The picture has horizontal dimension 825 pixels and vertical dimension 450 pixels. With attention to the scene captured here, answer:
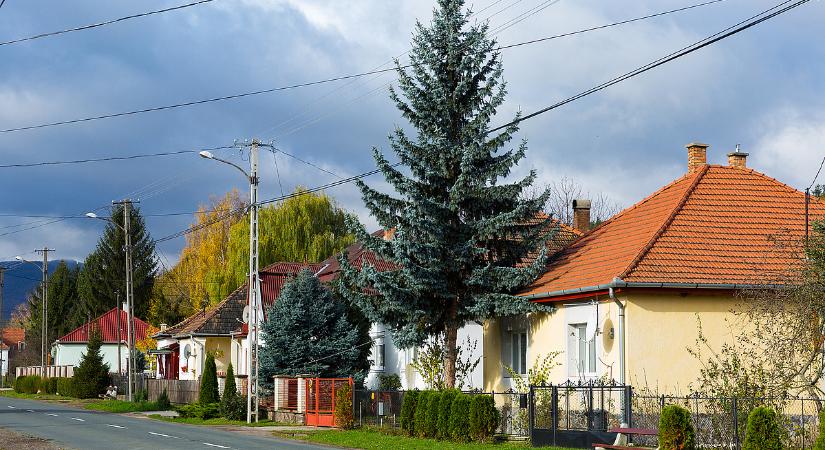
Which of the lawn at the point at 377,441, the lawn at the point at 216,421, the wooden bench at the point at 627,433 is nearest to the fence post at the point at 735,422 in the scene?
the wooden bench at the point at 627,433

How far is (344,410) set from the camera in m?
31.6

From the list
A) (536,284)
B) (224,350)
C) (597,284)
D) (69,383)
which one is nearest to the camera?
(597,284)

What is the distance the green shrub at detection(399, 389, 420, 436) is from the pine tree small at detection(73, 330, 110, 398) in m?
36.5

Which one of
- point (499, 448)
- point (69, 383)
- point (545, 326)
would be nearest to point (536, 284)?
point (545, 326)

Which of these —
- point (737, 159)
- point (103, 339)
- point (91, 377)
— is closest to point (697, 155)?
point (737, 159)

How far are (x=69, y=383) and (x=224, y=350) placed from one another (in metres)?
12.7

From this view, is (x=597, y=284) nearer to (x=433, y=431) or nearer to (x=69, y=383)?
(x=433, y=431)

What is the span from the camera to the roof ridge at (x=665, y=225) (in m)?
25.7

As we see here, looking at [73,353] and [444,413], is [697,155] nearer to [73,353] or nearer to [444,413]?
[444,413]

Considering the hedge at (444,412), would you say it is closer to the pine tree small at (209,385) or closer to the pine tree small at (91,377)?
the pine tree small at (209,385)

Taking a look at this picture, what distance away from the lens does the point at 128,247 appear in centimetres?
5103

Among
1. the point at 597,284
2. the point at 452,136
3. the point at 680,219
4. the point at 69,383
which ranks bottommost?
the point at 69,383

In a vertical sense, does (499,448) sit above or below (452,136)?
below

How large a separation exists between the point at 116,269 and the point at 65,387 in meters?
33.7
